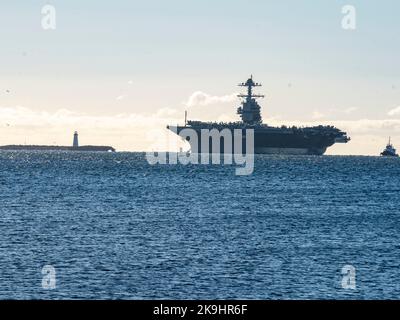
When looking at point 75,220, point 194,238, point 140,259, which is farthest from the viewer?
point 75,220

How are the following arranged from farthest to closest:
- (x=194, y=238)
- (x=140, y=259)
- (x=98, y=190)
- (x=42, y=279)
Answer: (x=98, y=190) → (x=194, y=238) → (x=140, y=259) → (x=42, y=279)

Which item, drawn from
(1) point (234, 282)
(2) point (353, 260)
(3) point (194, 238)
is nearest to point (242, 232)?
(3) point (194, 238)

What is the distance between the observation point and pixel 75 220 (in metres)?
57.0

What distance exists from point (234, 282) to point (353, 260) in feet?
31.1

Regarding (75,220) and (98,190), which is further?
(98,190)

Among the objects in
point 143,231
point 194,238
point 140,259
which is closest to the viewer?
point 140,259

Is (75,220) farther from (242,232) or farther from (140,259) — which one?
(140,259)
